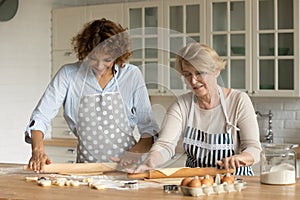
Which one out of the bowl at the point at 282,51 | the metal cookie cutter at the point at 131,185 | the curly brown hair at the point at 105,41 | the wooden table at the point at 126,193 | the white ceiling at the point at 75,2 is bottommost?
the wooden table at the point at 126,193

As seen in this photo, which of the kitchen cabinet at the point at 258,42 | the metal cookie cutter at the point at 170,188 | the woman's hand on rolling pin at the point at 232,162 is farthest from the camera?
the kitchen cabinet at the point at 258,42

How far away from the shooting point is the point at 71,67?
125 inches

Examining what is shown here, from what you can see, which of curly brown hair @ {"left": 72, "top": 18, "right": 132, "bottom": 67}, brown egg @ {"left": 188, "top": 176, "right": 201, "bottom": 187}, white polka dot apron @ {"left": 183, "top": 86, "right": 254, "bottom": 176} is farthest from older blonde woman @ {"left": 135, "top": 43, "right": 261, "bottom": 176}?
brown egg @ {"left": 188, "top": 176, "right": 201, "bottom": 187}

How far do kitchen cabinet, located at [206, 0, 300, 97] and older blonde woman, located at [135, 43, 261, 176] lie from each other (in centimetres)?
180

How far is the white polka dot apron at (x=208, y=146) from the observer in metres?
3.01

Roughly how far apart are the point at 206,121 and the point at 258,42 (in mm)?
1924

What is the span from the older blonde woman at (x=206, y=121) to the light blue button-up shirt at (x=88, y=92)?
0.16m

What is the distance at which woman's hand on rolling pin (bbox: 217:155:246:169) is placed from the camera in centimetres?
278

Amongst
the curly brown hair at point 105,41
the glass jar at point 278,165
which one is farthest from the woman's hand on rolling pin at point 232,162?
the curly brown hair at point 105,41

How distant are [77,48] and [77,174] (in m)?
0.61

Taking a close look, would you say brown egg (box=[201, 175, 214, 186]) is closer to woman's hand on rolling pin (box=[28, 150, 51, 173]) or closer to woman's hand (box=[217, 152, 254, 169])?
woman's hand (box=[217, 152, 254, 169])

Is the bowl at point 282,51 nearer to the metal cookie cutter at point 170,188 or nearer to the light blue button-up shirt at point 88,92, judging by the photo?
the light blue button-up shirt at point 88,92

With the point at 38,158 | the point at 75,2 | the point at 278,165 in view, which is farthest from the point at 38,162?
the point at 75,2

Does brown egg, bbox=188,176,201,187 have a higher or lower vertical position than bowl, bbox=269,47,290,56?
lower
